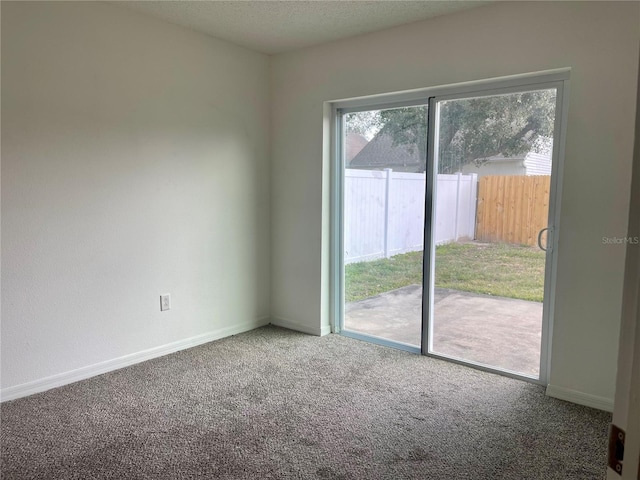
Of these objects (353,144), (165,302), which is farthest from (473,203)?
(165,302)

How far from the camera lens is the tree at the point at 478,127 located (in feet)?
9.44

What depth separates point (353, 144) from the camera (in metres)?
3.82

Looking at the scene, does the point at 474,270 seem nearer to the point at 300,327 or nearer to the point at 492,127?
the point at 492,127

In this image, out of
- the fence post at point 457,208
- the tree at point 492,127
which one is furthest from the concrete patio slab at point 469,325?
the tree at point 492,127

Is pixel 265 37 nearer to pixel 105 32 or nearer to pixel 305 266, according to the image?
pixel 105 32

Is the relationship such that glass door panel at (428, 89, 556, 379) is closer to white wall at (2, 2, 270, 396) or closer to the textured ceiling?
the textured ceiling

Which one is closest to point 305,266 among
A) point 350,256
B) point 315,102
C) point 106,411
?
point 350,256

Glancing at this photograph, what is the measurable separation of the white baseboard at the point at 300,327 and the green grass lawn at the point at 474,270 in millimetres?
503

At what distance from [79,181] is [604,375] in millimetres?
3411

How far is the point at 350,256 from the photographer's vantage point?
397 centimetres

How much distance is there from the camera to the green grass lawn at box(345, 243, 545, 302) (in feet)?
9.85

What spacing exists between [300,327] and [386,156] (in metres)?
1.68

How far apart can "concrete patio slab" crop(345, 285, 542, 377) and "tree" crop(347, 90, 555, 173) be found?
1.00m

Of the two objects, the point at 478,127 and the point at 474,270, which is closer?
the point at 478,127
